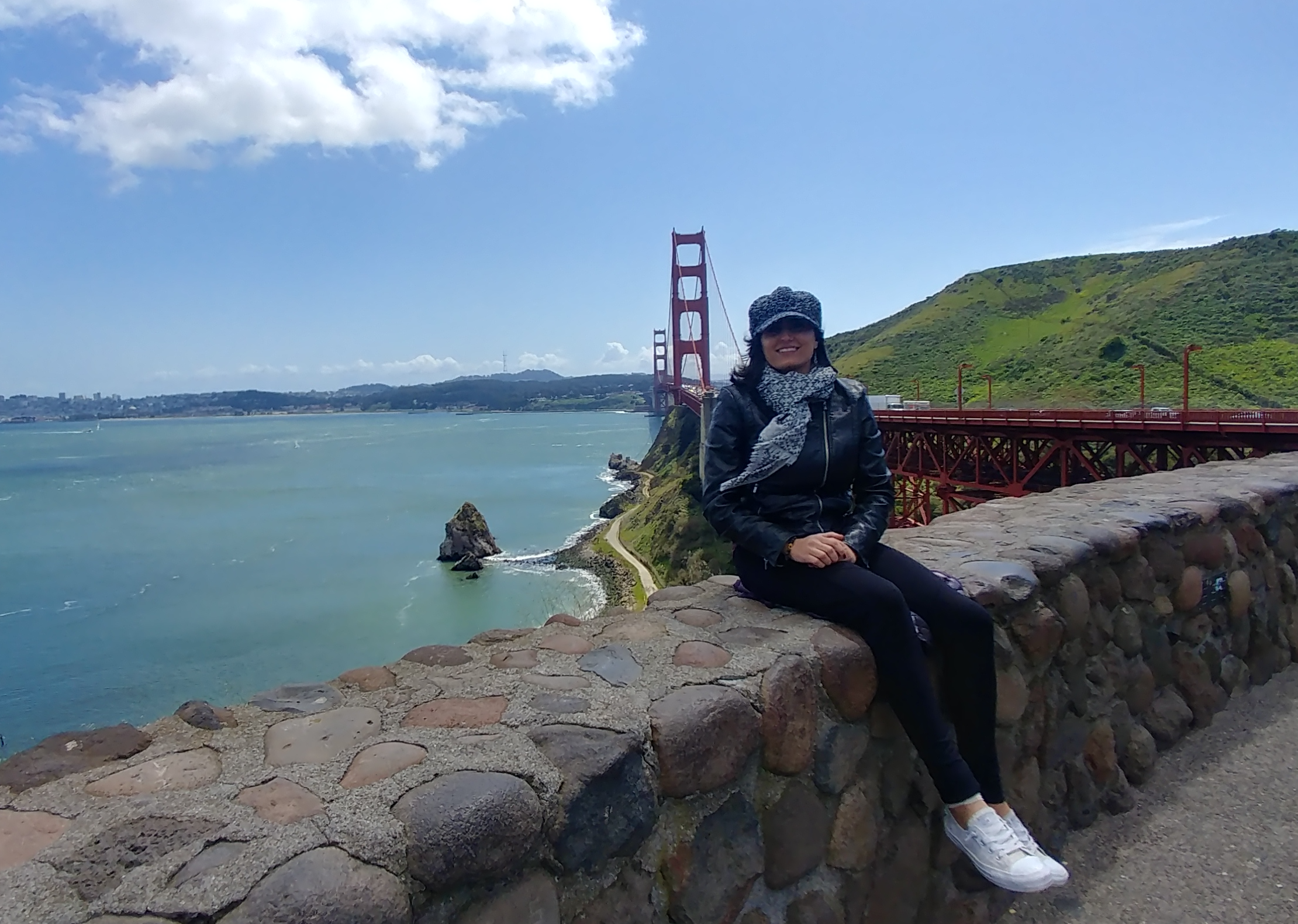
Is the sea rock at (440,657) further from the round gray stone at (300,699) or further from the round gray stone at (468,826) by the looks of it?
the round gray stone at (468,826)

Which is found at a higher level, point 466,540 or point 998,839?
point 998,839

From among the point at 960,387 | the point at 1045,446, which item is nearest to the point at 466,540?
the point at 960,387

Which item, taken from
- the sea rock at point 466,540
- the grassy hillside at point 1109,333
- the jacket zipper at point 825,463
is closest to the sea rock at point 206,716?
the jacket zipper at point 825,463

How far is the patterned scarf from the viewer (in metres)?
1.66

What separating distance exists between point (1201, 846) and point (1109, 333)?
37.8 metres

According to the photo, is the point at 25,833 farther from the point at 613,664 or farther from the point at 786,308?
the point at 786,308

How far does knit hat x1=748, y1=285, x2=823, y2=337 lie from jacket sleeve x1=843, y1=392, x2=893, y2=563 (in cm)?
21

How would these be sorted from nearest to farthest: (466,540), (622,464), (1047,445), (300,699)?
(300,699) → (1047,445) → (466,540) → (622,464)

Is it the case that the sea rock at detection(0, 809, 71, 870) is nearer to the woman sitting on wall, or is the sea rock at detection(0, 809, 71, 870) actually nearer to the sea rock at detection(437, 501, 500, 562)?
the woman sitting on wall

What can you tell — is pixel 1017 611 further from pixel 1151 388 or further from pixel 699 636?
pixel 1151 388

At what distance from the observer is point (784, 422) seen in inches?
66.1

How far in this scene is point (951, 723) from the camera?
5.03 feet

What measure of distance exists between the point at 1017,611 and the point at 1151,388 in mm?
29008

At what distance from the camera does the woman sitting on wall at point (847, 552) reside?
55.7 inches
